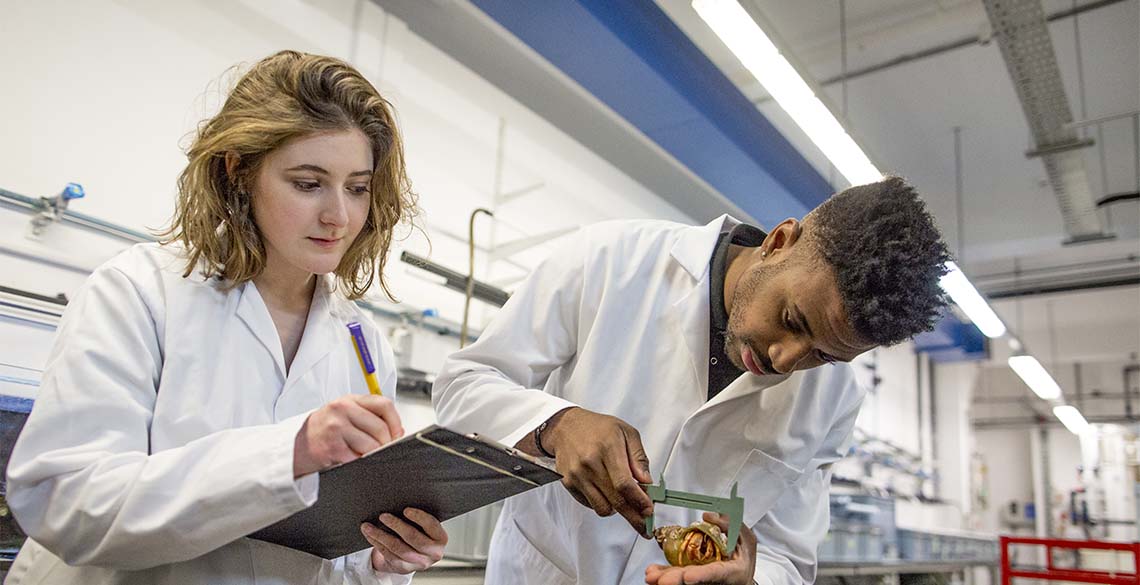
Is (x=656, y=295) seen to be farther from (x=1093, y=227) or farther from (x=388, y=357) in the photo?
(x=1093, y=227)

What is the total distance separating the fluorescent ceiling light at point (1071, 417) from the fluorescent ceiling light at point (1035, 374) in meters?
1.50

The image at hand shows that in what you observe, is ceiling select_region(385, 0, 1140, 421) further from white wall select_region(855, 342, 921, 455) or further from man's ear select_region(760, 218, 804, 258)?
white wall select_region(855, 342, 921, 455)

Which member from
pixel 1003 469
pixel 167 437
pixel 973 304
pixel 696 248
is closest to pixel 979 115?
pixel 973 304

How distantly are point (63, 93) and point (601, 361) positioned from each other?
236 cm

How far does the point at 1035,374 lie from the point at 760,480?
7.16 m

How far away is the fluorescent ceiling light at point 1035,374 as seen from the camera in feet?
23.5

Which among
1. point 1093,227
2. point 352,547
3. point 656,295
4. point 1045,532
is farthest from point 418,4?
point 1045,532

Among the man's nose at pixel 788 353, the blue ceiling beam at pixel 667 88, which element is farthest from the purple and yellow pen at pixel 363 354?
the blue ceiling beam at pixel 667 88

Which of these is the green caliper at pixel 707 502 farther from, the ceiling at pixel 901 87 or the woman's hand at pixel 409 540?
the ceiling at pixel 901 87

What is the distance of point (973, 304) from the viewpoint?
5.38m

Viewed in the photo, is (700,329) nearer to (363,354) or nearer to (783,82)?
(363,354)

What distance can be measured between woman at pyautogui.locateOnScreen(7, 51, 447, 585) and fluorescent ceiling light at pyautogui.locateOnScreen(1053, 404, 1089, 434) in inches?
401

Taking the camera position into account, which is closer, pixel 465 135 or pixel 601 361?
pixel 601 361

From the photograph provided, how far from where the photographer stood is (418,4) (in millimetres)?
4180
